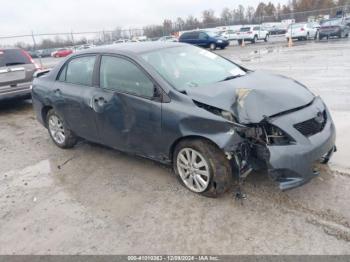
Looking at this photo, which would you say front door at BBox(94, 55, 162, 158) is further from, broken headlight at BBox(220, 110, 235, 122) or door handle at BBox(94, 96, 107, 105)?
broken headlight at BBox(220, 110, 235, 122)

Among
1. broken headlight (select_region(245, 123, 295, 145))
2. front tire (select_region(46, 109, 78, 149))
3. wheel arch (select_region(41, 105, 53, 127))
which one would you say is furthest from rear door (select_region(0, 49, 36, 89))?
broken headlight (select_region(245, 123, 295, 145))

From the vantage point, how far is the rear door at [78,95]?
4.73m

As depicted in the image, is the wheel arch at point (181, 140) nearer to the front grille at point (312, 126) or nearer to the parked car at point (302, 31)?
the front grille at point (312, 126)

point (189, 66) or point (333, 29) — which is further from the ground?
point (189, 66)

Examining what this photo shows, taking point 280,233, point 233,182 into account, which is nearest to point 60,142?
point 233,182

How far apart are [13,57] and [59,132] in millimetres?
4173

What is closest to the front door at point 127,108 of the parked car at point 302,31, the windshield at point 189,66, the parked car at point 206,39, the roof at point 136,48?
the roof at point 136,48

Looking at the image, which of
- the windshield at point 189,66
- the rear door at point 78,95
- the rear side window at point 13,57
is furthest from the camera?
the rear side window at point 13,57

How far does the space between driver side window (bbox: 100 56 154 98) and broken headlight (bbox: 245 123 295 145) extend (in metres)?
1.25

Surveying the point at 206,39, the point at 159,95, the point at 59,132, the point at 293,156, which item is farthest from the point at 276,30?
the point at 293,156

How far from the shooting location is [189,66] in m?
4.41

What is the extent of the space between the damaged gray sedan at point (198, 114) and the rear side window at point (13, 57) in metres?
4.32

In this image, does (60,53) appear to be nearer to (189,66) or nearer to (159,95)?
(189,66)

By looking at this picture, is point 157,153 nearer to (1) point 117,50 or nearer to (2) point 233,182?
(2) point 233,182
